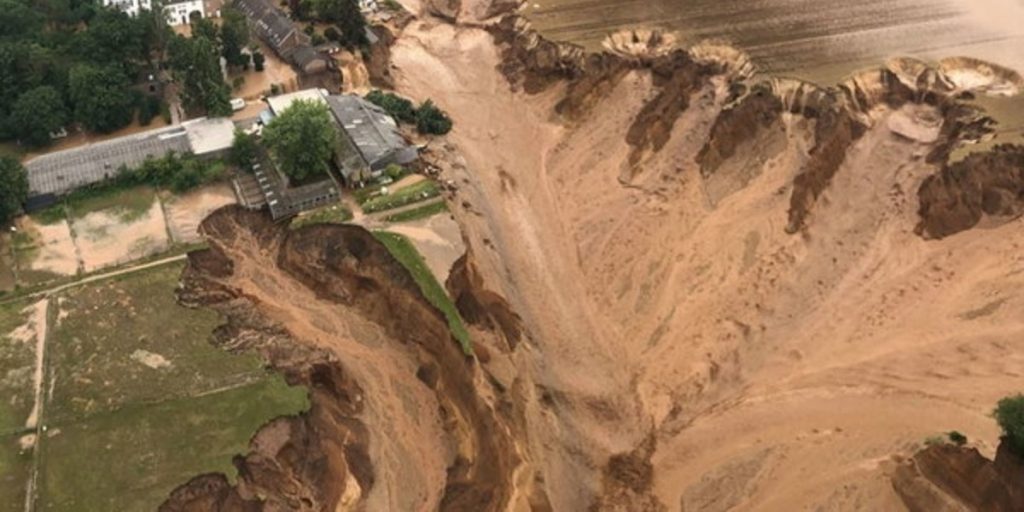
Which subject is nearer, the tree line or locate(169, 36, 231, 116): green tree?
the tree line

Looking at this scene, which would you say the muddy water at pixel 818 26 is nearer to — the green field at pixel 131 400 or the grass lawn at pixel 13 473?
the green field at pixel 131 400

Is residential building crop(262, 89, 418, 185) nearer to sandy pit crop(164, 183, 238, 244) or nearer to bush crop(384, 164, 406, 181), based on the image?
bush crop(384, 164, 406, 181)

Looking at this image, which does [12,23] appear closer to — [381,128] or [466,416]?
[381,128]

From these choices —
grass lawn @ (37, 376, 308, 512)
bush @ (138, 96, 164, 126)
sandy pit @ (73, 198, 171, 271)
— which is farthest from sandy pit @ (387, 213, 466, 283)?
bush @ (138, 96, 164, 126)

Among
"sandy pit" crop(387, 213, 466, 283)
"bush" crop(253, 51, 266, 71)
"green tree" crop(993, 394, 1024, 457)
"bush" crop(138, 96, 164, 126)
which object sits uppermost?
"bush" crop(253, 51, 266, 71)

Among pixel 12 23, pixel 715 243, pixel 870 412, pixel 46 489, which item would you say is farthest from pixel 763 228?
pixel 12 23

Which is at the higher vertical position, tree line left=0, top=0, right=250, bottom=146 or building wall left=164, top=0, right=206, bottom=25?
building wall left=164, top=0, right=206, bottom=25
